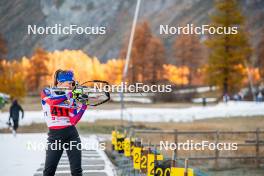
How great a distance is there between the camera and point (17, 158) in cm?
1547

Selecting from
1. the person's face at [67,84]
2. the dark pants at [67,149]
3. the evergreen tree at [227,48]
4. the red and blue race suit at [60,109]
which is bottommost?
the dark pants at [67,149]

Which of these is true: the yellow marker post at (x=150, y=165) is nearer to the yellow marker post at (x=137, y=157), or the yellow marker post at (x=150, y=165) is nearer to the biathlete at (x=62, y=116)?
the yellow marker post at (x=137, y=157)

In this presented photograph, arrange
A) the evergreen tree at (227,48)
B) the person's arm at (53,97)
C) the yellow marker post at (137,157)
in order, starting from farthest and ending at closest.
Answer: the evergreen tree at (227,48), the yellow marker post at (137,157), the person's arm at (53,97)

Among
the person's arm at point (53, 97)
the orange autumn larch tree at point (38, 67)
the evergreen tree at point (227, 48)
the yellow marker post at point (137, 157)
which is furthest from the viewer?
the orange autumn larch tree at point (38, 67)

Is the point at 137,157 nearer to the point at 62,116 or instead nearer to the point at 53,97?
the point at 62,116

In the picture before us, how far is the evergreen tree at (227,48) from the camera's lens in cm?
4500

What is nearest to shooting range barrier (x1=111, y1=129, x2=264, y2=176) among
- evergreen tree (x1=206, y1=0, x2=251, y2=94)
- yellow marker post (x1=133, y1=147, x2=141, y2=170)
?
yellow marker post (x1=133, y1=147, x2=141, y2=170)

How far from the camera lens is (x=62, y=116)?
8414 mm

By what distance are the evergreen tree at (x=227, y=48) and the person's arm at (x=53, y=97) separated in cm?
3700

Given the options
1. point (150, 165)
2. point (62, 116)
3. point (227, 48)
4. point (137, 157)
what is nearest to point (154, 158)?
point (150, 165)

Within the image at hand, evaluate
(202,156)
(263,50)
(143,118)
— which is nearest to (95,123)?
(143,118)

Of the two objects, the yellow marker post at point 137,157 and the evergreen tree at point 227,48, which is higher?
the evergreen tree at point 227,48

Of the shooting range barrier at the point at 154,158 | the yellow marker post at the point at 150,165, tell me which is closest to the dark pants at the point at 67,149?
the shooting range barrier at the point at 154,158

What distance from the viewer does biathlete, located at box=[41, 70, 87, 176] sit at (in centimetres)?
823
